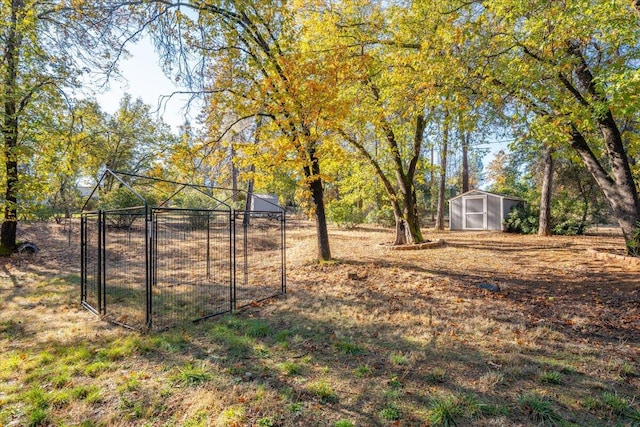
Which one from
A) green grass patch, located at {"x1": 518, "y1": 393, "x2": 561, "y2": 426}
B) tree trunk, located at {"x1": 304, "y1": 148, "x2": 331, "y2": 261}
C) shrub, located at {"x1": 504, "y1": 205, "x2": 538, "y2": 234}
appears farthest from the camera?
shrub, located at {"x1": 504, "y1": 205, "x2": 538, "y2": 234}

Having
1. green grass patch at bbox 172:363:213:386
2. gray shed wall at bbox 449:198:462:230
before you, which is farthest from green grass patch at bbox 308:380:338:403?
gray shed wall at bbox 449:198:462:230

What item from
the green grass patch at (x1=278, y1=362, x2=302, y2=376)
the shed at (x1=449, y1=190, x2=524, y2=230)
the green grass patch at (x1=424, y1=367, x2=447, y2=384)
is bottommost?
the green grass patch at (x1=278, y1=362, x2=302, y2=376)

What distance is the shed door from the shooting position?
18281mm

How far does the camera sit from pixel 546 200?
13242mm

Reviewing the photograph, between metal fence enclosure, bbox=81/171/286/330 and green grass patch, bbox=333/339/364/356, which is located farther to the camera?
metal fence enclosure, bbox=81/171/286/330

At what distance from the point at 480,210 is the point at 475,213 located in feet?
1.13

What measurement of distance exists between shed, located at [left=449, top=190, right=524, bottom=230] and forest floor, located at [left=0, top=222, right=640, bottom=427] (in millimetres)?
11996

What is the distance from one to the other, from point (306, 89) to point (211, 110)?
84.5 inches

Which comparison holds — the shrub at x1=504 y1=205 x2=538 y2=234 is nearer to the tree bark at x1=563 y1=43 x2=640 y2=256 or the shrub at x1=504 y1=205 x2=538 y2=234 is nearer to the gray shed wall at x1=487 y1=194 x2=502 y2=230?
the gray shed wall at x1=487 y1=194 x2=502 y2=230

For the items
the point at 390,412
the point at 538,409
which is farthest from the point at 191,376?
the point at 538,409

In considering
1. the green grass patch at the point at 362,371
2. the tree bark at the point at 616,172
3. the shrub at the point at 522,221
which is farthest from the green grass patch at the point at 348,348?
the shrub at the point at 522,221

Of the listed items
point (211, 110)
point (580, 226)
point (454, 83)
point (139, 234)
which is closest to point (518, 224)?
point (580, 226)

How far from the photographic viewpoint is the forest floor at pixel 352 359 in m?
2.44

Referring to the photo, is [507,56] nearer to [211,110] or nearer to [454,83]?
[454,83]
